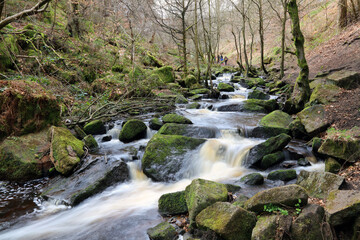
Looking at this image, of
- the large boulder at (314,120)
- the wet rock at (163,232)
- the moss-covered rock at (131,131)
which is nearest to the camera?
the wet rock at (163,232)

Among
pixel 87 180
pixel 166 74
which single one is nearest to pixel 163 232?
pixel 87 180

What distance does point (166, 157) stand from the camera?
6.52 m

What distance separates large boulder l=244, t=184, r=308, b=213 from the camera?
10.6 ft

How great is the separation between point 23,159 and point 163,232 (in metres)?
4.66

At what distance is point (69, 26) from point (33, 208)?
1385cm

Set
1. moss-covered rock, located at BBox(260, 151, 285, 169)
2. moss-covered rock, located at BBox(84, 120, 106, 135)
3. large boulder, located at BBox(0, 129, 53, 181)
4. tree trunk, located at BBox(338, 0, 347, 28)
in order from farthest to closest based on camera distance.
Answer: tree trunk, located at BBox(338, 0, 347, 28)
moss-covered rock, located at BBox(84, 120, 106, 135)
moss-covered rock, located at BBox(260, 151, 285, 169)
large boulder, located at BBox(0, 129, 53, 181)

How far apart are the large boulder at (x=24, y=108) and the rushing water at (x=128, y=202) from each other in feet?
5.87

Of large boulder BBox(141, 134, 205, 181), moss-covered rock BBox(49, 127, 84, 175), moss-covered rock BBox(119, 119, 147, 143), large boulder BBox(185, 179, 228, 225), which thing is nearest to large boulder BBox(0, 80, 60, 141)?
moss-covered rock BBox(49, 127, 84, 175)

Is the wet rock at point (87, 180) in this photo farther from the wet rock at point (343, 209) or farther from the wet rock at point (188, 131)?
the wet rock at point (343, 209)

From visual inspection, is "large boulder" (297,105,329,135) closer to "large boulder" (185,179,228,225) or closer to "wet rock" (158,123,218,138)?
"wet rock" (158,123,218,138)

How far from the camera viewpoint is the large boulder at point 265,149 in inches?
255

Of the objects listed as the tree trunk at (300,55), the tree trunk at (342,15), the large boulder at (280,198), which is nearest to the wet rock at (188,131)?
the tree trunk at (300,55)

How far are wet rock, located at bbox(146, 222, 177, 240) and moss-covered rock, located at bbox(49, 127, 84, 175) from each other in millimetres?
3323

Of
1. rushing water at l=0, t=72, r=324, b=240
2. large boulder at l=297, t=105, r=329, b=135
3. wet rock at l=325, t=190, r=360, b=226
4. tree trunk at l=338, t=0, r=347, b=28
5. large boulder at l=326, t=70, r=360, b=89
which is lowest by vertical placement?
rushing water at l=0, t=72, r=324, b=240
